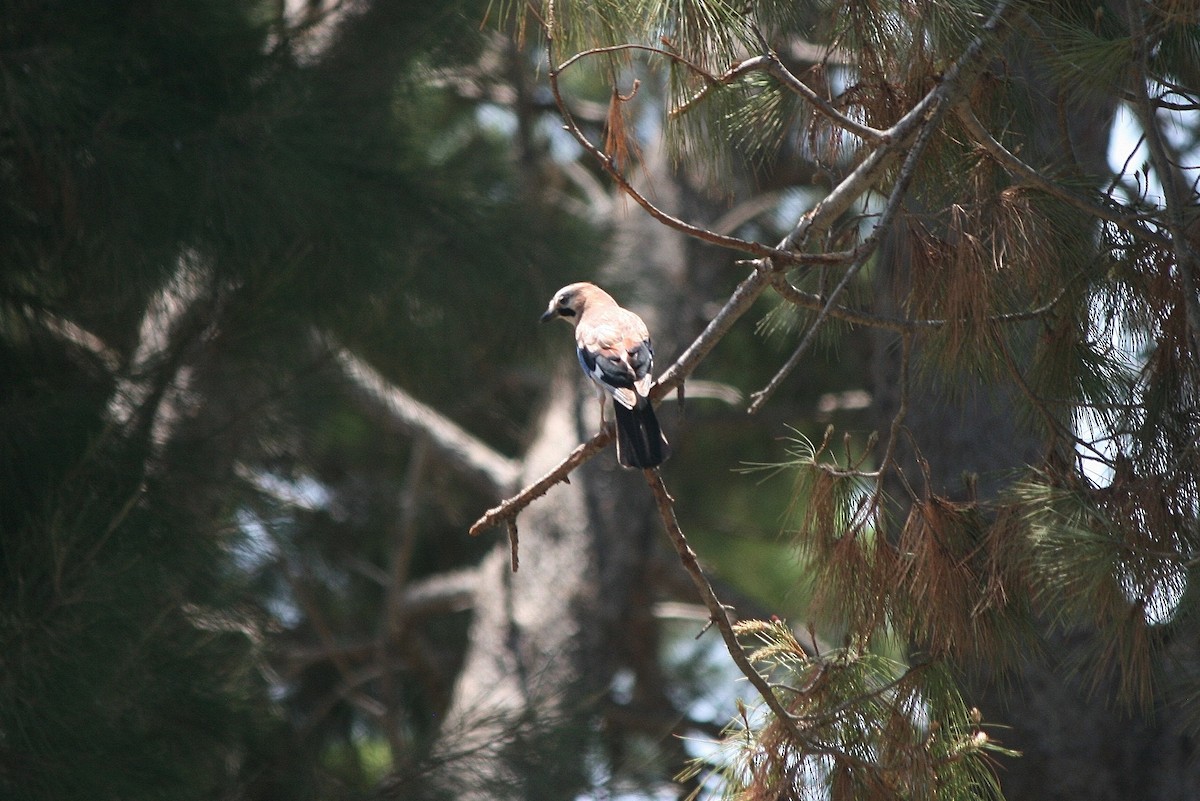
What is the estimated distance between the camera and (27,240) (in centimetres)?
327

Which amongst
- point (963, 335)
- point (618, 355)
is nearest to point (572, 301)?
point (618, 355)

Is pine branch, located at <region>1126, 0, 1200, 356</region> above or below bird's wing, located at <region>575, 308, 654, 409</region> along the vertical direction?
below

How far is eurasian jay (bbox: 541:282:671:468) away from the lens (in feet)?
7.89

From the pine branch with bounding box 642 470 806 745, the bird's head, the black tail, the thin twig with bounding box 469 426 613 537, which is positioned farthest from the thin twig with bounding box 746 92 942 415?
the bird's head

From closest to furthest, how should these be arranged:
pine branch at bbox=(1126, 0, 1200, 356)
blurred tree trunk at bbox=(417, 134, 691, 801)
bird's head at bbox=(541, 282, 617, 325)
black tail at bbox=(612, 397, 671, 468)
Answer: pine branch at bbox=(1126, 0, 1200, 356) → black tail at bbox=(612, 397, 671, 468) → bird's head at bbox=(541, 282, 617, 325) → blurred tree trunk at bbox=(417, 134, 691, 801)

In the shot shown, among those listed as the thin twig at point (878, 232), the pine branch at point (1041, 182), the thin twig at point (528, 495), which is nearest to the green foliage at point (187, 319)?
the thin twig at point (528, 495)

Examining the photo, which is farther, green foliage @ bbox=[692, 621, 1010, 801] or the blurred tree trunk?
the blurred tree trunk

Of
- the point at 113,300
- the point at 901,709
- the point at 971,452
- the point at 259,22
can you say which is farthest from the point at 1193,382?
the point at 259,22

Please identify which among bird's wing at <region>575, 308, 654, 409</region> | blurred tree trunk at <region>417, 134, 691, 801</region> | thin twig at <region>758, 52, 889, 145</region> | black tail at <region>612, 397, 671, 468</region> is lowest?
black tail at <region>612, 397, 671, 468</region>

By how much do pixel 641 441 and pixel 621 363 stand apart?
468 millimetres

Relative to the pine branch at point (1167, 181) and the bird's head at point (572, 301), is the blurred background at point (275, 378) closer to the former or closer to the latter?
the bird's head at point (572, 301)

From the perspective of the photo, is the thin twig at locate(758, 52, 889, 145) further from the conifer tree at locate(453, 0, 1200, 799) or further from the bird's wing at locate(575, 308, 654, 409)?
the bird's wing at locate(575, 308, 654, 409)

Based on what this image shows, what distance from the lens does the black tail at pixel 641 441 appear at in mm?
2375

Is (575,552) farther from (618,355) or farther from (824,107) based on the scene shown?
(824,107)
